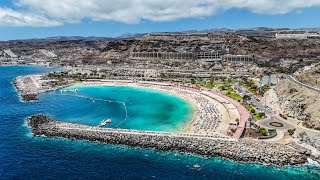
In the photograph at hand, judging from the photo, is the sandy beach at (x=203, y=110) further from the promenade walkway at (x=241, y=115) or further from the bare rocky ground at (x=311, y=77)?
the bare rocky ground at (x=311, y=77)

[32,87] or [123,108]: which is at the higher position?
[32,87]

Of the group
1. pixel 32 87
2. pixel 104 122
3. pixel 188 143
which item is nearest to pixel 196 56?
pixel 32 87

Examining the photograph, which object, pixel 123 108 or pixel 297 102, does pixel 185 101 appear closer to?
pixel 123 108

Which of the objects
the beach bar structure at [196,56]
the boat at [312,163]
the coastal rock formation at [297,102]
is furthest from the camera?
the beach bar structure at [196,56]

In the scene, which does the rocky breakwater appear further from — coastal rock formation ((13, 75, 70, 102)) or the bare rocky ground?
the bare rocky ground

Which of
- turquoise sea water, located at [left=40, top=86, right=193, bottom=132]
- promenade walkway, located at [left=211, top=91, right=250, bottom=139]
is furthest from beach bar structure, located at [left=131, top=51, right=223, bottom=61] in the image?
promenade walkway, located at [left=211, top=91, right=250, bottom=139]

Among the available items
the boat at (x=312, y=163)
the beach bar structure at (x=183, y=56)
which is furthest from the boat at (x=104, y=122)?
the beach bar structure at (x=183, y=56)

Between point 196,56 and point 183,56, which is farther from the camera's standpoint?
point 183,56
